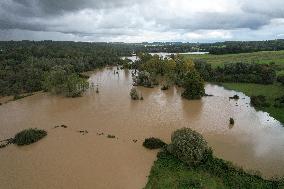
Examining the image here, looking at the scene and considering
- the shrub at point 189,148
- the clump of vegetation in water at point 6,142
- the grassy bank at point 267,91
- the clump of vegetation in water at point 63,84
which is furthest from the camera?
the clump of vegetation in water at point 63,84

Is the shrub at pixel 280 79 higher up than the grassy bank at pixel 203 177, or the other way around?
the shrub at pixel 280 79

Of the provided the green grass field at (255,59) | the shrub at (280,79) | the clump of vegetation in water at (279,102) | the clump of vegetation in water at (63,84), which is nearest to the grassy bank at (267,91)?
the clump of vegetation in water at (279,102)

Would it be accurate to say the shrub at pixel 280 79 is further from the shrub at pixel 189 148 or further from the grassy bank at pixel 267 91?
the shrub at pixel 189 148

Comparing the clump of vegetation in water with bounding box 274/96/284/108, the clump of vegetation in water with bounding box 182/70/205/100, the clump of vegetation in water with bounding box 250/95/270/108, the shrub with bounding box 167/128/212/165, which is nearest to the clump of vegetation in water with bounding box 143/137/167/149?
the shrub with bounding box 167/128/212/165

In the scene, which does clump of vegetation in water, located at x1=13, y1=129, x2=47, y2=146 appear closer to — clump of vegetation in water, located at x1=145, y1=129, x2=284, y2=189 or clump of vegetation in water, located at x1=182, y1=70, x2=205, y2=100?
clump of vegetation in water, located at x1=145, y1=129, x2=284, y2=189

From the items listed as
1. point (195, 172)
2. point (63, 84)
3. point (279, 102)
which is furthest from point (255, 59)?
point (195, 172)

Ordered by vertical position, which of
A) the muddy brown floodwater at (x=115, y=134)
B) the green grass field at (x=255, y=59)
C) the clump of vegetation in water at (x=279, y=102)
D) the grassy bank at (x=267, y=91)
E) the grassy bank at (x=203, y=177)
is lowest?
the muddy brown floodwater at (x=115, y=134)

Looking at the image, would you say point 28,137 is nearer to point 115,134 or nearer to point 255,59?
point 115,134
